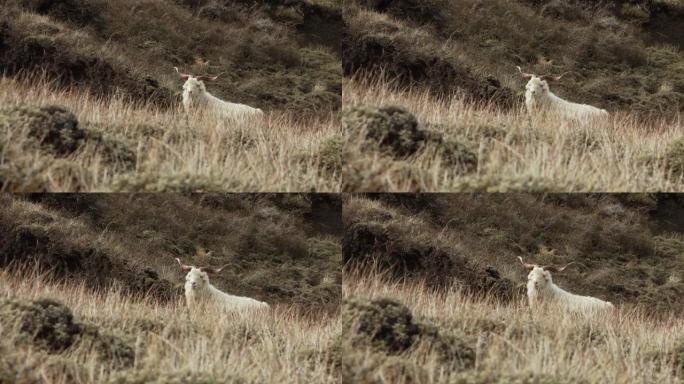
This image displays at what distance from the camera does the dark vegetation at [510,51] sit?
35.9 ft

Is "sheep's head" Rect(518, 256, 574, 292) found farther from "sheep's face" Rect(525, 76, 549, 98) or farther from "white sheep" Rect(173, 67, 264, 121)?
"white sheep" Rect(173, 67, 264, 121)

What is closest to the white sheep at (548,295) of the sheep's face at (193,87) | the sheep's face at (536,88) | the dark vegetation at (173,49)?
the sheep's face at (536,88)

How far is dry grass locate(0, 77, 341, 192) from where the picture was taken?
33.2ft

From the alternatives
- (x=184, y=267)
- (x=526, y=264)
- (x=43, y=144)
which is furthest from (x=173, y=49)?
(x=526, y=264)

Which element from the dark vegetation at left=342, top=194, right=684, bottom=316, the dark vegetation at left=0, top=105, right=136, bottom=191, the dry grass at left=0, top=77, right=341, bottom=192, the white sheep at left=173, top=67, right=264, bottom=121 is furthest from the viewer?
the white sheep at left=173, top=67, right=264, bottom=121

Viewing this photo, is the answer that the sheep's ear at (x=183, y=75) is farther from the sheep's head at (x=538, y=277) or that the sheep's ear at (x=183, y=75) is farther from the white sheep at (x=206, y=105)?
the sheep's head at (x=538, y=277)

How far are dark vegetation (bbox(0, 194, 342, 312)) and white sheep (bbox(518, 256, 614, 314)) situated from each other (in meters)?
1.70

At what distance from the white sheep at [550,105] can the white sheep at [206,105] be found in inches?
95.4

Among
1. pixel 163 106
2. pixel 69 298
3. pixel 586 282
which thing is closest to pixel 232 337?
pixel 69 298

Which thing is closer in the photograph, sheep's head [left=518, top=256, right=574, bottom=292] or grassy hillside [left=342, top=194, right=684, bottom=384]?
grassy hillside [left=342, top=194, right=684, bottom=384]

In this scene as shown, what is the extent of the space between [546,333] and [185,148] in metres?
3.48

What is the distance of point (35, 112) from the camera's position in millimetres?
10289

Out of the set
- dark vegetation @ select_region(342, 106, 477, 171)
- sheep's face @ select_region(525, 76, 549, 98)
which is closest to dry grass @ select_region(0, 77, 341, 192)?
dark vegetation @ select_region(342, 106, 477, 171)

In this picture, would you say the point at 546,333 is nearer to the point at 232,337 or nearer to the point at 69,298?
the point at 232,337
